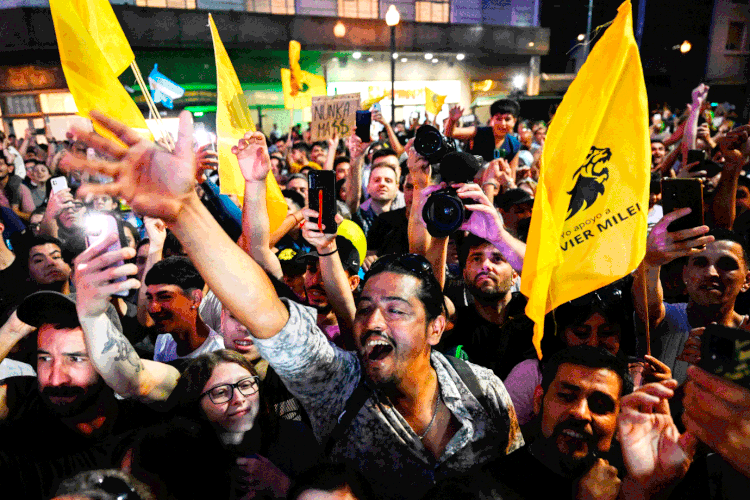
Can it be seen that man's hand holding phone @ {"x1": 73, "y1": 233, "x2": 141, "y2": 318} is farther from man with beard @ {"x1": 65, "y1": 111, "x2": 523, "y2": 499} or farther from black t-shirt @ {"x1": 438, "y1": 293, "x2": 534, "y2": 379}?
black t-shirt @ {"x1": 438, "y1": 293, "x2": 534, "y2": 379}

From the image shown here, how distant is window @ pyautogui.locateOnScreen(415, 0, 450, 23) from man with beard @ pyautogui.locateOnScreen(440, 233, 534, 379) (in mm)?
20838

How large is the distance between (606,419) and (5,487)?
2226 millimetres

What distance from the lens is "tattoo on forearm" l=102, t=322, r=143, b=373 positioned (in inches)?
73.0

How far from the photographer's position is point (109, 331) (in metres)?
1.86

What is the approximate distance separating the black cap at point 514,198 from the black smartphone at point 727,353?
3.08m

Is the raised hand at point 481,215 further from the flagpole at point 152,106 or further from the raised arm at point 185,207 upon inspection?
the flagpole at point 152,106

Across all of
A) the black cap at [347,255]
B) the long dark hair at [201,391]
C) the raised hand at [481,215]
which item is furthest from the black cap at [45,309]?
the raised hand at [481,215]

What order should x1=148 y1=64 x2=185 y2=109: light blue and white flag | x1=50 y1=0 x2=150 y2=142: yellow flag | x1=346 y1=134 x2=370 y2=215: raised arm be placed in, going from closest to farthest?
1. x1=50 y1=0 x2=150 y2=142: yellow flag
2. x1=346 y1=134 x2=370 y2=215: raised arm
3. x1=148 y1=64 x2=185 y2=109: light blue and white flag

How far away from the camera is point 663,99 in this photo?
30.5 meters

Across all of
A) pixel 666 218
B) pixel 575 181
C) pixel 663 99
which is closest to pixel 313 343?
pixel 575 181

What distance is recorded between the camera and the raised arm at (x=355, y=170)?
15.4ft

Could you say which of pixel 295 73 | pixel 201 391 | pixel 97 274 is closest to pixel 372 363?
pixel 201 391

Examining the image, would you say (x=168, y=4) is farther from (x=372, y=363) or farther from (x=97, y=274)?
(x=372, y=363)

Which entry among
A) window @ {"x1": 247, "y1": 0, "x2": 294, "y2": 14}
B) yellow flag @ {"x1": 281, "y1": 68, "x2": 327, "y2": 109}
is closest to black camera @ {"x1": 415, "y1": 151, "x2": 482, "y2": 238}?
yellow flag @ {"x1": 281, "y1": 68, "x2": 327, "y2": 109}
